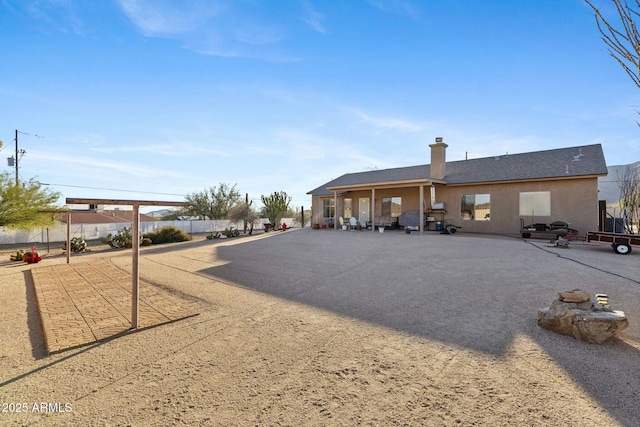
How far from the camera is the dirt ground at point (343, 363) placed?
2.48 m

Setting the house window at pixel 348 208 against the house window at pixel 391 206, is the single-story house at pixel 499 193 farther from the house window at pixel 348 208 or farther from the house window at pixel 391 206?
the house window at pixel 348 208

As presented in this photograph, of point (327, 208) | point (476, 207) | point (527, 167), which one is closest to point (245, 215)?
point (327, 208)

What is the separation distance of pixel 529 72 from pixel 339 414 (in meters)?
12.8

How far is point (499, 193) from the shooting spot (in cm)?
1580

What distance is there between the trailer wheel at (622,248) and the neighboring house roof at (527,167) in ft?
14.6

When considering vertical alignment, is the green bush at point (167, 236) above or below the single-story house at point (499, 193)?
below

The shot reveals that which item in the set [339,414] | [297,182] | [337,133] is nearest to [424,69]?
[337,133]

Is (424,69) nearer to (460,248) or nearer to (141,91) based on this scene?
(460,248)

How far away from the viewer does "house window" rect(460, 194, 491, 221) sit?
53.3 feet

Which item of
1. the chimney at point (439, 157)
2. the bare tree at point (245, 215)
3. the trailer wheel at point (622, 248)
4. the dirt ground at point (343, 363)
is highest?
the chimney at point (439, 157)

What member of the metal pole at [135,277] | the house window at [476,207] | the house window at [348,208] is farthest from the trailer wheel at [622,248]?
the house window at [348,208]

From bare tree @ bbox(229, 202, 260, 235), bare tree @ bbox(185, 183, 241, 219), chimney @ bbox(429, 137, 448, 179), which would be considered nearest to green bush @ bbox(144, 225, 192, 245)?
bare tree @ bbox(229, 202, 260, 235)

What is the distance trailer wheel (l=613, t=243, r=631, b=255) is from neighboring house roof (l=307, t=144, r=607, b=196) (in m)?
4.45

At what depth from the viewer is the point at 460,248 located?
10.6 metres
